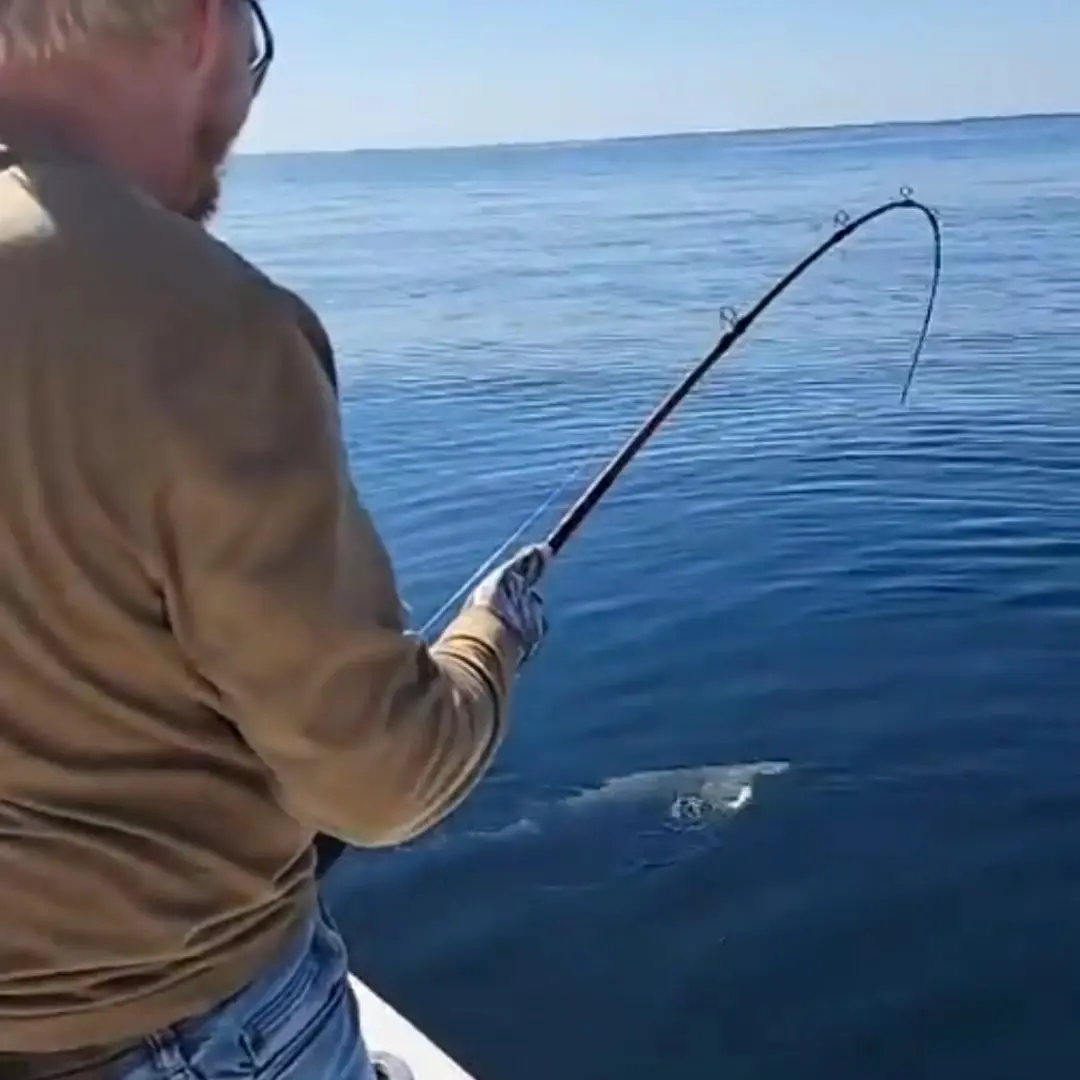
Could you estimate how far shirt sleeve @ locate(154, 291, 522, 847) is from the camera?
4.62ft

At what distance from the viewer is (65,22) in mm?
1454

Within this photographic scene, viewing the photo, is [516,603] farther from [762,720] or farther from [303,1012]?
[762,720]

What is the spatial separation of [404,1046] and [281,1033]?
53.9 inches

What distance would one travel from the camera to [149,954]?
1.63 meters

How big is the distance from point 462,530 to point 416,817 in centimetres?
1037

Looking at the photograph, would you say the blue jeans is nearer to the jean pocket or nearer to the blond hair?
the jean pocket

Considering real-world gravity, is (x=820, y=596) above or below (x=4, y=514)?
below

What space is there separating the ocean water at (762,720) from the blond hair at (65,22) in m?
4.40

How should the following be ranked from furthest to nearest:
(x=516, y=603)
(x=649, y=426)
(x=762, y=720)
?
(x=762, y=720)
(x=649, y=426)
(x=516, y=603)

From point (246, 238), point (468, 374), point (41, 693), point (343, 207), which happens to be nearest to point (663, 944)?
point (41, 693)

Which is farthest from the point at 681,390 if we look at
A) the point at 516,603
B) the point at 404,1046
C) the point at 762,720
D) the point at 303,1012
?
the point at 762,720

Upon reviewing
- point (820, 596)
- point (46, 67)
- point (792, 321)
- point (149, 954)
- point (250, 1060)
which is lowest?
point (792, 321)

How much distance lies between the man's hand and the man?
0.39 m

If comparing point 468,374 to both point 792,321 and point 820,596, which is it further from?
point 820,596
